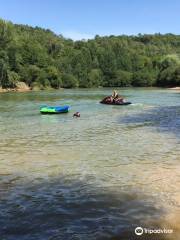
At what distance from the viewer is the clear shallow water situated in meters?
11.1

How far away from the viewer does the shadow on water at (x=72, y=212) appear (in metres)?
10.6

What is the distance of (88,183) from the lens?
599 inches

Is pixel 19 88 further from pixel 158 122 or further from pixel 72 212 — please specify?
pixel 72 212

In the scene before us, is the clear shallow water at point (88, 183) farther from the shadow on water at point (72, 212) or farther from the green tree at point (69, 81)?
the green tree at point (69, 81)

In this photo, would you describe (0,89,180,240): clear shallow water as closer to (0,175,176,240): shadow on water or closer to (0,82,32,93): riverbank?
(0,175,176,240): shadow on water

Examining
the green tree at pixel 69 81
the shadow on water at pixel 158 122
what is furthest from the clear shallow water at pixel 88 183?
the green tree at pixel 69 81

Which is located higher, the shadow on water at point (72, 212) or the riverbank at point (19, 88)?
the shadow on water at point (72, 212)

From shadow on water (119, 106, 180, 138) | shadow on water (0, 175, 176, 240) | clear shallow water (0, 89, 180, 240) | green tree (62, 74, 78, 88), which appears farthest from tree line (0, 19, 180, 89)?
shadow on water (0, 175, 176, 240)

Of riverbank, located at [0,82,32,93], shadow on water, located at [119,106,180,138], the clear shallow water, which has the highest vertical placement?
the clear shallow water

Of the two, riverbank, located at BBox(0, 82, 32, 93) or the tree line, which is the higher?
the tree line

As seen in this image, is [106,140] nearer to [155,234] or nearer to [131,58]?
[155,234]

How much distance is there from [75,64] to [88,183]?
14583 cm

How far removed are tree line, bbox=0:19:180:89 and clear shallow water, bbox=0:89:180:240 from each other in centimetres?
8592

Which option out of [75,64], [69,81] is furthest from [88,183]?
[75,64]
